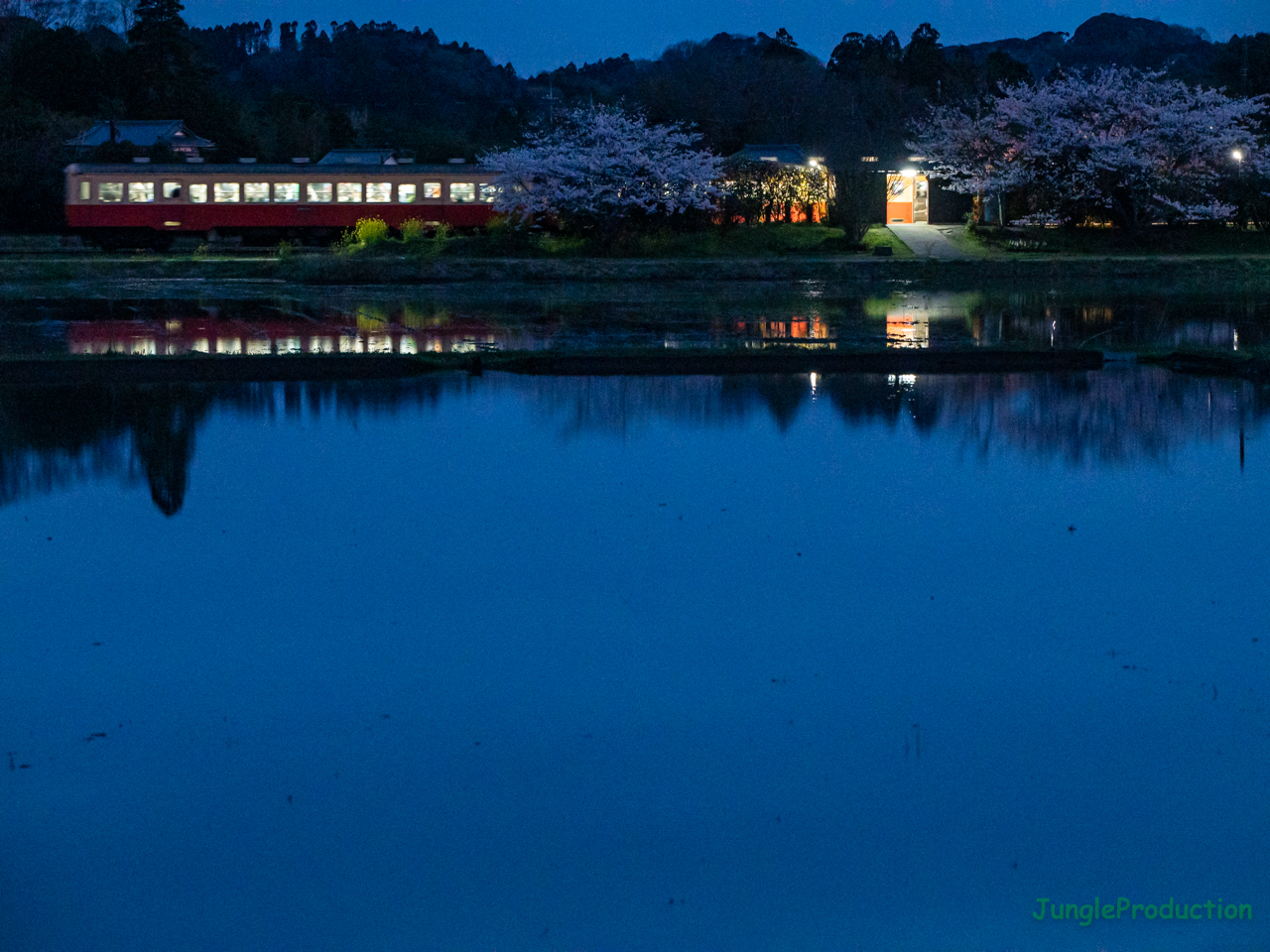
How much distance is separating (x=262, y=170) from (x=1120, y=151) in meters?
23.8

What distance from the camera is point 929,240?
1843 inches

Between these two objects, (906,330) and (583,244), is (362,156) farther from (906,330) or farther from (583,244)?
(906,330)

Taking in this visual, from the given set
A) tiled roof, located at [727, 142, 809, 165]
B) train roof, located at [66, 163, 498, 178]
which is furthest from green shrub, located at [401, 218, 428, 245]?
tiled roof, located at [727, 142, 809, 165]

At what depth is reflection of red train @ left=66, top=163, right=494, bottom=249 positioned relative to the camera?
1778 inches

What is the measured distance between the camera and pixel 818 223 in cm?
4884

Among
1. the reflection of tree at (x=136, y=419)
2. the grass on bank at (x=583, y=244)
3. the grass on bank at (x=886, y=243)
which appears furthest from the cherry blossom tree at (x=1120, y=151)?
the reflection of tree at (x=136, y=419)

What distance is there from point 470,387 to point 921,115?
5253 centimetres

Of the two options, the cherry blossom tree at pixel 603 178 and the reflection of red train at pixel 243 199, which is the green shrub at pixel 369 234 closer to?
the reflection of red train at pixel 243 199

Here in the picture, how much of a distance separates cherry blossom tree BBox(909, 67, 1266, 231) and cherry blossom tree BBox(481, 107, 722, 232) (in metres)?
9.58

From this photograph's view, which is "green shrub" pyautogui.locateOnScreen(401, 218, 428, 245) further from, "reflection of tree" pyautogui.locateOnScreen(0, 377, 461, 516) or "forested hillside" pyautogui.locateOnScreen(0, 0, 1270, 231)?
"reflection of tree" pyautogui.locateOnScreen(0, 377, 461, 516)

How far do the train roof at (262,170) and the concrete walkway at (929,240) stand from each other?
12146mm

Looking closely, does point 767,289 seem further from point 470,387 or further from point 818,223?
point 470,387

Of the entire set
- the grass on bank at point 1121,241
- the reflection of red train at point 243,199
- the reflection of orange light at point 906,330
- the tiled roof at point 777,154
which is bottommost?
the reflection of orange light at point 906,330

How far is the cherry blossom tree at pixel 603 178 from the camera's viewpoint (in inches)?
1705
